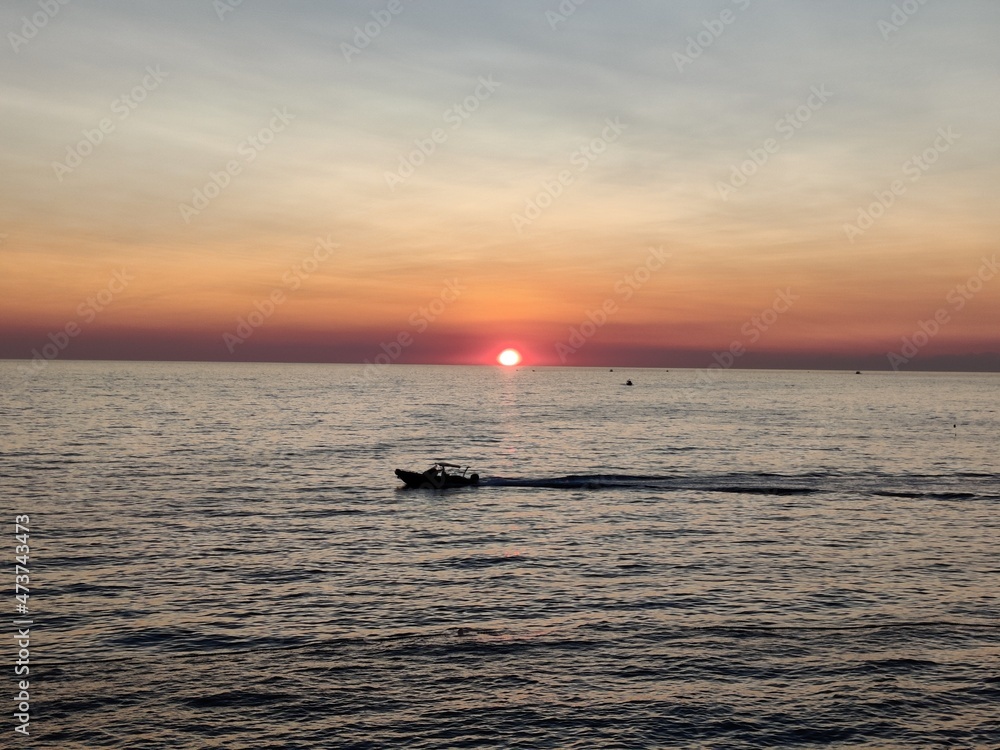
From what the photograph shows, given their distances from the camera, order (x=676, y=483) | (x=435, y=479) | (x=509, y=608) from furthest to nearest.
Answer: (x=676, y=483)
(x=435, y=479)
(x=509, y=608)

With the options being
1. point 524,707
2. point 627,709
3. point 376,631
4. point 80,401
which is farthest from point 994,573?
point 80,401

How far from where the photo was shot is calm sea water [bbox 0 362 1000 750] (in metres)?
25.9

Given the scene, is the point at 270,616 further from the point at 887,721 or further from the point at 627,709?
the point at 887,721

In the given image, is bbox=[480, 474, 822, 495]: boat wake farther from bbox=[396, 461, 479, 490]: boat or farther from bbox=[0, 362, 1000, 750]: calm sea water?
bbox=[396, 461, 479, 490]: boat

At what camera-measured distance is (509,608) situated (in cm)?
3762

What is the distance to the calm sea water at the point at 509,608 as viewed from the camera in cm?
2586

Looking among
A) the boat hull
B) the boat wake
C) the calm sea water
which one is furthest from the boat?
the calm sea water

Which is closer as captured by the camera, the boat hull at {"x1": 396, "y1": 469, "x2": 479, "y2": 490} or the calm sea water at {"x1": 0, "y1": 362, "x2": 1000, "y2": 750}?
the calm sea water at {"x1": 0, "y1": 362, "x2": 1000, "y2": 750}

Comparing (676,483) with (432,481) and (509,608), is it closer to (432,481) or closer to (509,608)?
(432,481)

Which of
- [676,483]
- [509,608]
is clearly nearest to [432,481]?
[676,483]

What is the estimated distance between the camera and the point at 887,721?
26078mm

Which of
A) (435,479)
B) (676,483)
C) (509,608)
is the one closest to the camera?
(509,608)

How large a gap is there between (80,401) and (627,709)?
197745 mm

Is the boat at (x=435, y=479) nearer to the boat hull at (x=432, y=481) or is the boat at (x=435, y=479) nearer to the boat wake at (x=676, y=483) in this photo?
the boat hull at (x=432, y=481)
